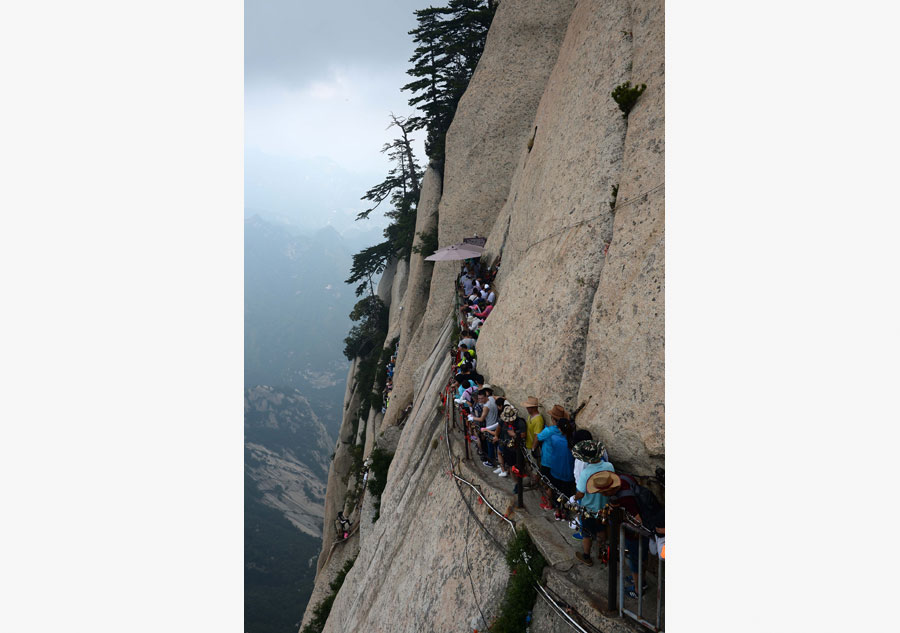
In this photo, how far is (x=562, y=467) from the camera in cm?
804

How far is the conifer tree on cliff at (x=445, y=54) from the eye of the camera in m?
32.0

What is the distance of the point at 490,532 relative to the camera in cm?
868

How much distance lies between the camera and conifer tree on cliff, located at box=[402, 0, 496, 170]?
105 ft

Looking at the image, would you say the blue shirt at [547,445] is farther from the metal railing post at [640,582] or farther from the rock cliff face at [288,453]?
the rock cliff face at [288,453]

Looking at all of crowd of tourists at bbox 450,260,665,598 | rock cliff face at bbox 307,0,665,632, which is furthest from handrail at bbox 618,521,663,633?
rock cliff face at bbox 307,0,665,632

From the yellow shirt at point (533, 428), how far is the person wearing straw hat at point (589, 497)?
6.68 ft

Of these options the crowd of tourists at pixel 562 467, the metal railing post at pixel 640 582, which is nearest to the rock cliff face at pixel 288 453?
the crowd of tourists at pixel 562 467

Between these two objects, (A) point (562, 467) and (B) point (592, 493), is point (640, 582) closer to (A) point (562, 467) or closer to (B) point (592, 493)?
(B) point (592, 493)

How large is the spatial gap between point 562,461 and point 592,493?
1509mm

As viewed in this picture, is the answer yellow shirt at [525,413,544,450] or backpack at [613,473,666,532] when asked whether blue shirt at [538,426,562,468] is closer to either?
yellow shirt at [525,413,544,450]
